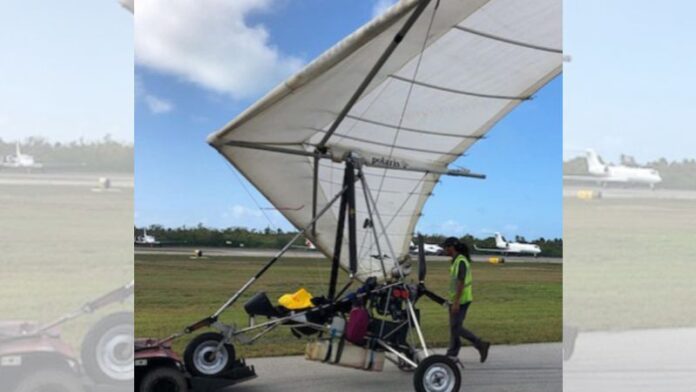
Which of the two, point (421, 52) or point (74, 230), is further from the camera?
point (421, 52)

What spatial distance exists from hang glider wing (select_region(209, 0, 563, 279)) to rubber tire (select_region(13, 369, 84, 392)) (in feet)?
5.95

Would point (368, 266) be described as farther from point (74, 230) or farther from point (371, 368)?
point (74, 230)

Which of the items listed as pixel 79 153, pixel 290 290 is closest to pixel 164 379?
pixel 79 153

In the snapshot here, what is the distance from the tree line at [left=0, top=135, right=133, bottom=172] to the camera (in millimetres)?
2502

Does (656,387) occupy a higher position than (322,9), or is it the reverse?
(322,9)

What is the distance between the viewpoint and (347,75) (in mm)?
3785

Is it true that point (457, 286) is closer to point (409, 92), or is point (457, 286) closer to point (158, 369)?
point (409, 92)

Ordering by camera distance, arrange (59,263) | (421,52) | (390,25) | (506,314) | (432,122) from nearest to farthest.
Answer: (59,263)
(390,25)
(421,52)
(432,122)
(506,314)

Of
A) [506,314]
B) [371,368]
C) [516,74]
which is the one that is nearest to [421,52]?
[516,74]

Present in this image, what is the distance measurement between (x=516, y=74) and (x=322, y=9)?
2.11 meters

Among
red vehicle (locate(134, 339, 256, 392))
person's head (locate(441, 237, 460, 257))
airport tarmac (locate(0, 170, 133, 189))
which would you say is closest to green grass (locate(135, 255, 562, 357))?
person's head (locate(441, 237, 460, 257))

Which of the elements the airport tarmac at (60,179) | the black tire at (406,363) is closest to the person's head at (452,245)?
the black tire at (406,363)

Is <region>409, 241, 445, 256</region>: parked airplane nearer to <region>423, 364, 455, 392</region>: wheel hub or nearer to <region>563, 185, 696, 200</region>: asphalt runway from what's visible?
<region>423, 364, 455, 392</region>: wheel hub

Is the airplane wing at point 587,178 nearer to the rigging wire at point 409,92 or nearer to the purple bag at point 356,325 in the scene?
the rigging wire at point 409,92
